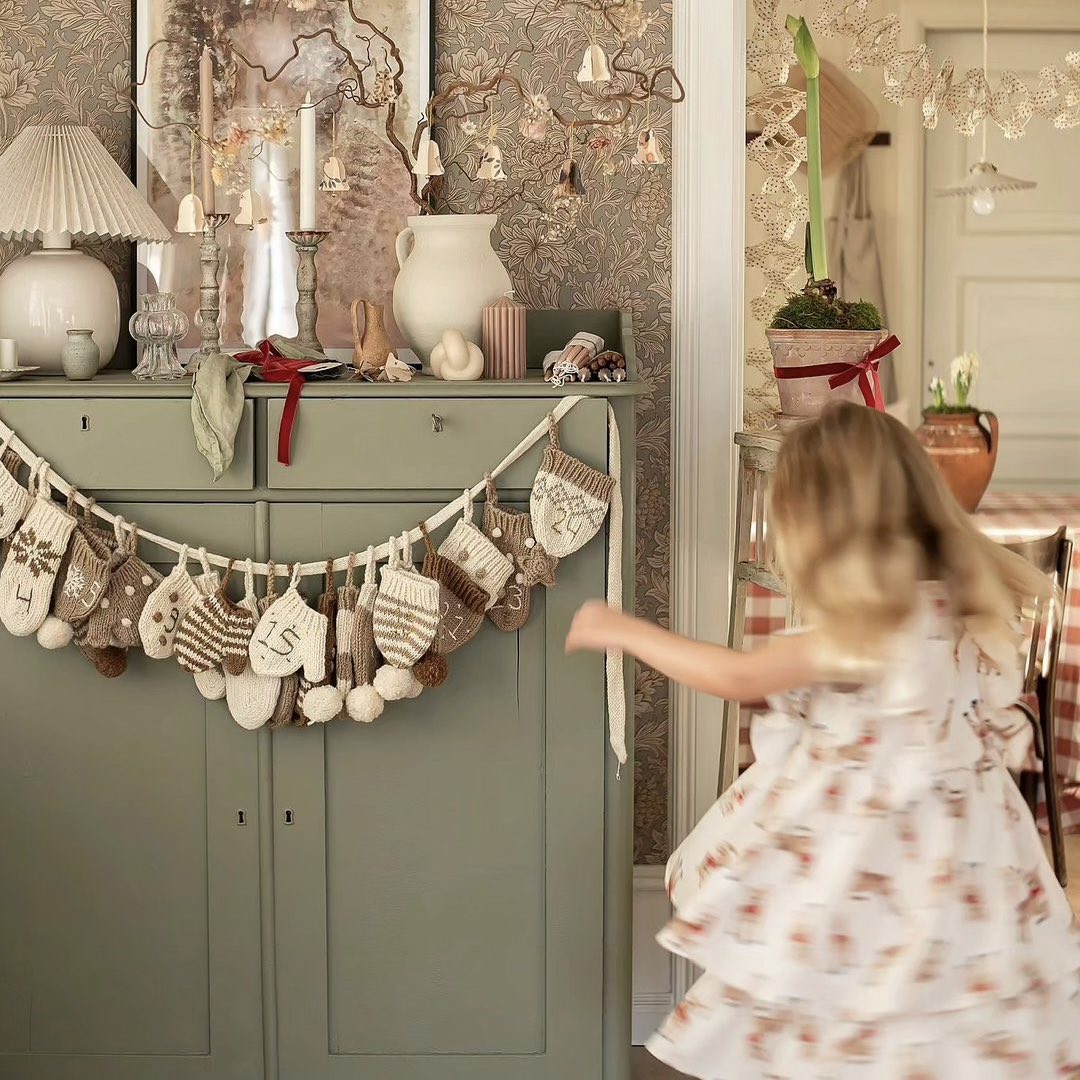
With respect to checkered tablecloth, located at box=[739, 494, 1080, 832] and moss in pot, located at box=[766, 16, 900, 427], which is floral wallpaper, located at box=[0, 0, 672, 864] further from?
checkered tablecloth, located at box=[739, 494, 1080, 832]

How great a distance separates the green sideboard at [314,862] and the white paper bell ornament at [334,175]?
0.49 meters

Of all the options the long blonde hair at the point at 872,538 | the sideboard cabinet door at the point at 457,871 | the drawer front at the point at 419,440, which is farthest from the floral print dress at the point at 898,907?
the drawer front at the point at 419,440

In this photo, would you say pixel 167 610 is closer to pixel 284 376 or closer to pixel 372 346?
pixel 284 376

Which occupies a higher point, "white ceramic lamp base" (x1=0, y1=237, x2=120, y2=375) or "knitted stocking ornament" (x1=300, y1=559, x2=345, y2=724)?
"white ceramic lamp base" (x1=0, y1=237, x2=120, y2=375)

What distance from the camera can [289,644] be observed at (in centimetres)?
202

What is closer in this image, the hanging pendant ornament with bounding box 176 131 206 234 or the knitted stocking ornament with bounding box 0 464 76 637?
the knitted stocking ornament with bounding box 0 464 76 637

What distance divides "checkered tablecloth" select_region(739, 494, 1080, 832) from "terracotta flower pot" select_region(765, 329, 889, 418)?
0.76 metres

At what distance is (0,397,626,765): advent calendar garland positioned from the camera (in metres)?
2.01

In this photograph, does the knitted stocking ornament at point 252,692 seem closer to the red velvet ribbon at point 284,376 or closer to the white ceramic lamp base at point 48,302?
the red velvet ribbon at point 284,376

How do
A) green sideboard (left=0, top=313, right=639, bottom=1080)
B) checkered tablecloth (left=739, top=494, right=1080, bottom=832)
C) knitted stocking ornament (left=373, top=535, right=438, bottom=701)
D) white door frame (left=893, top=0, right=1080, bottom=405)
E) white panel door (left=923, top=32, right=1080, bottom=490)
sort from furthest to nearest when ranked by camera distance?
white panel door (left=923, top=32, right=1080, bottom=490)
white door frame (left=893, top=0, right=1080, bottom=405)
checkered tablecloth (left=739, top=494, right=1080, bottom=832)
green sideboard (left=0, top=313, right=639, bottom=1080)
knitted stocking ornament (left=373, top=535, right=438, bottom=701)

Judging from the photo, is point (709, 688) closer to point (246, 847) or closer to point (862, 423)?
point (862, 423)

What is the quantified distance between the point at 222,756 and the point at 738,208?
1281 mm

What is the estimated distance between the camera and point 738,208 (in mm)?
2479

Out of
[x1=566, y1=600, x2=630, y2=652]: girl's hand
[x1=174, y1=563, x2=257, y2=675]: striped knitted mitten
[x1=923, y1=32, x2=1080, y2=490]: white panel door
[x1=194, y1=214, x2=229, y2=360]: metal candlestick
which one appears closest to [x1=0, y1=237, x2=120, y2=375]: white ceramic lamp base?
[x1=194, y1=214, x2=229, y2=360]: metal candlestick
